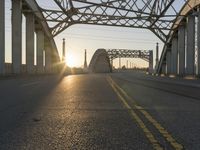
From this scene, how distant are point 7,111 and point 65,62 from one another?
7605cm

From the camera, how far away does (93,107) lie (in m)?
13.1

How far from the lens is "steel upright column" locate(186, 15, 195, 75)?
5428cm

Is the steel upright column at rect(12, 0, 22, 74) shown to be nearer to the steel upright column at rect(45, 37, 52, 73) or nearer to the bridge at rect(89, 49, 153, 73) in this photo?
the steel upright column at rect(45, 37, 52, 73)

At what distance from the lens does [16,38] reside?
41438 mm

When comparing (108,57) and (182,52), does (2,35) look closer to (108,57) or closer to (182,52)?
(182,52)

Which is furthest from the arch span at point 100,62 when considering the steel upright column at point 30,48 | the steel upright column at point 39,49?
the steel upright column at point 30,48

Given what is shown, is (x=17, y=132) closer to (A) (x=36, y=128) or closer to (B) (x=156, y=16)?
(A) (x=36, y=128)

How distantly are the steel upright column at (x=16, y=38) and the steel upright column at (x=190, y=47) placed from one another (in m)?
23.3

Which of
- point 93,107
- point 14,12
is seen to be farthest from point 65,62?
point 93,107

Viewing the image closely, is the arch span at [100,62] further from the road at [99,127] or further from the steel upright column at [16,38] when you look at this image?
the road at [99,127]

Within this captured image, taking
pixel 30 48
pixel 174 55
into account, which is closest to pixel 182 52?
pixel 174 55

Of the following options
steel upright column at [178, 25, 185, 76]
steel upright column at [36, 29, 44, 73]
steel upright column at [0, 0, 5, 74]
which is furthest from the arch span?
steel upright column at [0, 0, 5, 74]

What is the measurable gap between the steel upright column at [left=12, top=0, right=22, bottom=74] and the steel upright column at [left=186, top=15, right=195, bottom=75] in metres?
23.3

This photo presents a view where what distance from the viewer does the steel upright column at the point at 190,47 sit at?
5428 cm
